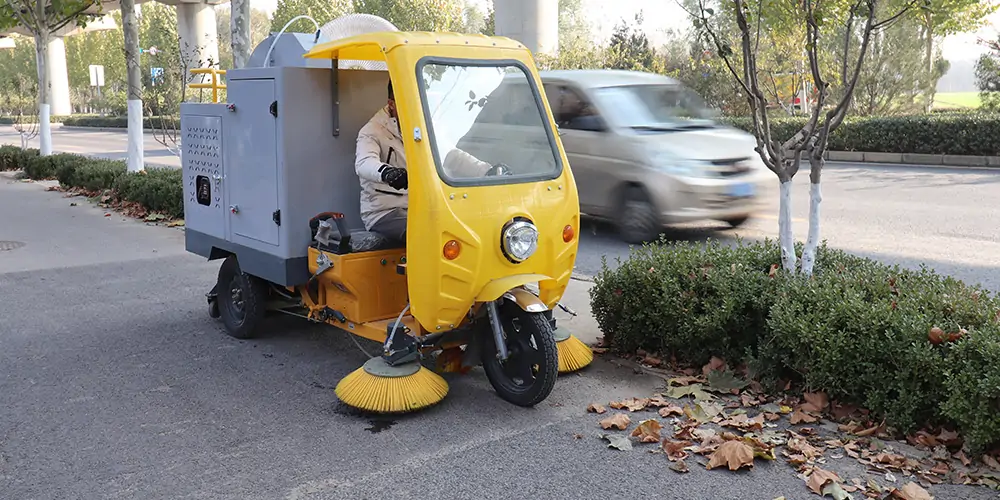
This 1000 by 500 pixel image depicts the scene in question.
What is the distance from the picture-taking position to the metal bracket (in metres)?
5.27

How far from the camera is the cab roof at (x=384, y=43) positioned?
4.55 m

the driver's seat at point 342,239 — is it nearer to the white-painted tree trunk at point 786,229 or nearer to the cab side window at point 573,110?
the white-painted tree trunk at point 786,229

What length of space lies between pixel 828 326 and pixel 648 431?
1.00 m

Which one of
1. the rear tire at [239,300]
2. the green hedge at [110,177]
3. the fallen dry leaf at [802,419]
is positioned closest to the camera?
the fallen dry leaf at [802,419]

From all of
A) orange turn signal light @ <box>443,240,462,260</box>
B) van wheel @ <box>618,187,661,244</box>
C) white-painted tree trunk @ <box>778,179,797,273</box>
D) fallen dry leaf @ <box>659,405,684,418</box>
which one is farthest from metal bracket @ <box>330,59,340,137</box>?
van wheel @ <box>618,187,661,244</box>

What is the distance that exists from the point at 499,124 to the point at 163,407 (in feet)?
7.59

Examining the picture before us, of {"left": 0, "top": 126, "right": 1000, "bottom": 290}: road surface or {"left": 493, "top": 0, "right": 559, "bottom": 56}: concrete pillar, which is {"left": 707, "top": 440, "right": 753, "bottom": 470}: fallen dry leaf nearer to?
{"left": 0, "top": 126, "right": 1000, "bottom": 290}: road surface

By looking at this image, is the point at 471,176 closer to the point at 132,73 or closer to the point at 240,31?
the point at 240,31

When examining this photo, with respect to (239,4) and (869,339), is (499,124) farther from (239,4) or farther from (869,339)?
(239,4)

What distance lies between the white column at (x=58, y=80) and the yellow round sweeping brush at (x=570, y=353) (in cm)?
5461

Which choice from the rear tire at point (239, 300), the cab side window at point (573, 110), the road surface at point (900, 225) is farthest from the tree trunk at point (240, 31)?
the rear tire at point (239, 300)

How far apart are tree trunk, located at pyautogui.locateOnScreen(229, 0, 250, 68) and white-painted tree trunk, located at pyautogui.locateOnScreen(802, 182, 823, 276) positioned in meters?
7.07

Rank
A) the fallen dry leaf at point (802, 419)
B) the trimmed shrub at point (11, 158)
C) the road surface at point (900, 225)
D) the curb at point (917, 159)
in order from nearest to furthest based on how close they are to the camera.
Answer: the fallen dry leaf at point (802, 419) < the road surface at point (900, 225) < the curb at point (917, 159) < the trimmed shrub at point (11, 158)

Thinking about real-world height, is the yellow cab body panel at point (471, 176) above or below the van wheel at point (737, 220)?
above
